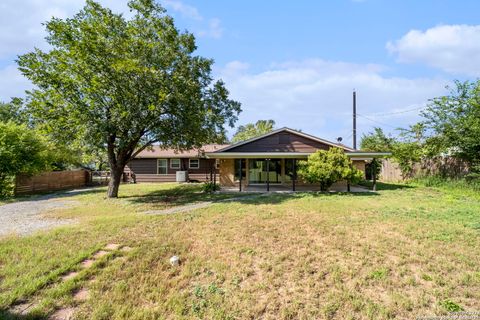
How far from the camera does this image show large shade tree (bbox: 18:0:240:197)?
9875 millimetres

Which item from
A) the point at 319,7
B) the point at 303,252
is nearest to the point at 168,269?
the point at 303,252

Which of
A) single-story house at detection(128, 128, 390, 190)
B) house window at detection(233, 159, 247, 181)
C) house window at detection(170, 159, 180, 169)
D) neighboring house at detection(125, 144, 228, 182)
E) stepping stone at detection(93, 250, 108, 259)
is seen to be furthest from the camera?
house window at detection(170, 159, 180, 169)

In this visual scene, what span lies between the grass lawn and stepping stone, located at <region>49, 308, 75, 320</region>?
103 millimetres

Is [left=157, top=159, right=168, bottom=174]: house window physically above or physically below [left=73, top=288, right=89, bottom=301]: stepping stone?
above

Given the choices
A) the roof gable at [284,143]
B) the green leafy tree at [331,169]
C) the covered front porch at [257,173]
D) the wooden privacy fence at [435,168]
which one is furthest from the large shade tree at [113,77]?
the wooden privacy fence at [435,168]

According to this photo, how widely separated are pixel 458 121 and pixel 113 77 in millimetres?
18749

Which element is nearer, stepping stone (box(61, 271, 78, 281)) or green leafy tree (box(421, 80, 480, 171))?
stepping stone (box(61, 271, 78, 281))

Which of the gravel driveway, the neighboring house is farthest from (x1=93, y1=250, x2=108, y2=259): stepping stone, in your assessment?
the neighboring house

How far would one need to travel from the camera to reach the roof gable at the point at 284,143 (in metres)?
15.8

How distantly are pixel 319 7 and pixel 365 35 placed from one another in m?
3.51

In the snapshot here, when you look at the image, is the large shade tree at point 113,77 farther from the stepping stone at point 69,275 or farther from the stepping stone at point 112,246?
the stepping stone at point 69,275

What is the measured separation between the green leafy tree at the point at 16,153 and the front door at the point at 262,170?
11.8 m

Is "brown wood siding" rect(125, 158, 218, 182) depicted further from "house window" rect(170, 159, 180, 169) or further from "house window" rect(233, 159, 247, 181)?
"house window" rect(233, 159, 247, 181)

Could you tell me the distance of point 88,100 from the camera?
1016 cm
